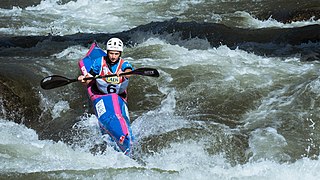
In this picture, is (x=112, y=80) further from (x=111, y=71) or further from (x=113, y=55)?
(x=113, y=55)

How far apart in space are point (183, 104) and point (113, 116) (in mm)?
1384

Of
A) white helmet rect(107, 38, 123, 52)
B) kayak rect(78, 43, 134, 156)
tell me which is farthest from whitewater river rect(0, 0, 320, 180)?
white helmet rect(107, 38, 123, 52)

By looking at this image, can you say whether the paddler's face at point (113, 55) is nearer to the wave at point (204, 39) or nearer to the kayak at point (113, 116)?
the kayak at point (113, 116)

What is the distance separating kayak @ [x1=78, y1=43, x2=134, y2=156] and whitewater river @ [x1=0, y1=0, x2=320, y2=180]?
148mm

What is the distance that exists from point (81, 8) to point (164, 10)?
2932 mm

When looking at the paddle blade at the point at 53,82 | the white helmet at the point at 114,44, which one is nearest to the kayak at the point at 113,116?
the paddle blade at the point at 53,82

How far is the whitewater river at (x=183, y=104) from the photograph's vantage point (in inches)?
204

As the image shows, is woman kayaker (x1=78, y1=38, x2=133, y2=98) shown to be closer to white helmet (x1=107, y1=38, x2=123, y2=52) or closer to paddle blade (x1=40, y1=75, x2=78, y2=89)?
white helmet (x1=107, y1=38, x2=123, y2=52)

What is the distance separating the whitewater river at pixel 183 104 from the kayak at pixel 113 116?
0.49 feet

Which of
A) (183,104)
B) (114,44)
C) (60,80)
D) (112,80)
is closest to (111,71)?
(112,80)

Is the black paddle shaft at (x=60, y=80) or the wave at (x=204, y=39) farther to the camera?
the wave at (x=204, y=39)

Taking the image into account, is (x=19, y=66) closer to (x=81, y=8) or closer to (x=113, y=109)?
(x=113, y=109)

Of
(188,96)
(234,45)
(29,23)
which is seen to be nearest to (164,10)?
(29,23)

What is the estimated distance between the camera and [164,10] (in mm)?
14930
